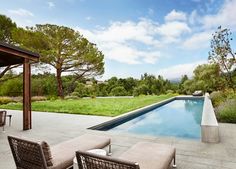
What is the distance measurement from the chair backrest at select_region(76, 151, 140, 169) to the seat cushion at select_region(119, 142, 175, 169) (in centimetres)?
68

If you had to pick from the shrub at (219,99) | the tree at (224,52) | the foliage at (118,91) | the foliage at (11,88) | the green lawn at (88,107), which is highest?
the tree at (224,52)

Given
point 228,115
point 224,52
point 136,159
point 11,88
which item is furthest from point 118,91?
point 136,159

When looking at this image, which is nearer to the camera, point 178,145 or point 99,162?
point 99,162

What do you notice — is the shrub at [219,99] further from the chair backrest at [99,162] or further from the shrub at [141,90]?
the shrub at [141,90]

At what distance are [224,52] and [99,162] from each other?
1275 centimetres

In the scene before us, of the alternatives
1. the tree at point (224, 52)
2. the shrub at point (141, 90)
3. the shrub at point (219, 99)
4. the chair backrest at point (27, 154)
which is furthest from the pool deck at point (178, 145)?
the shrub at point (141, 90)

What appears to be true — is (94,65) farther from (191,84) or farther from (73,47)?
(191,84)

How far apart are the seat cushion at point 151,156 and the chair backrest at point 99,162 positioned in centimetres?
68

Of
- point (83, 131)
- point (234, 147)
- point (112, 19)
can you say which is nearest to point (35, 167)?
point (83, 131)

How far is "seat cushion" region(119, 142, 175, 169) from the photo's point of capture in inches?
121

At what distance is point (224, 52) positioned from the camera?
12945mm

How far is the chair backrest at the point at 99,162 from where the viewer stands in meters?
2.33

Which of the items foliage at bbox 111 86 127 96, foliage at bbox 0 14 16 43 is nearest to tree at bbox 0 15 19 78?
foliage at bbox 0 14 16 43

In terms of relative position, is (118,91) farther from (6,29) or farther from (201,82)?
(6,29)
